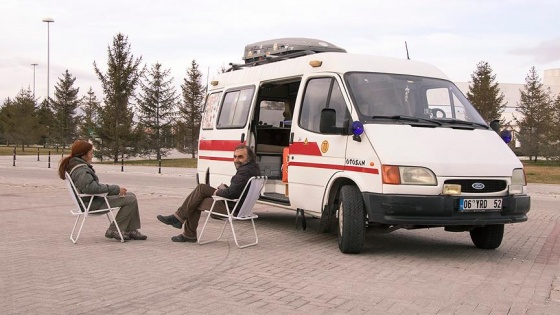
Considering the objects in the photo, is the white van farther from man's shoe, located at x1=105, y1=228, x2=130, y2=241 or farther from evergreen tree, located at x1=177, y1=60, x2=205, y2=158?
evergreen tree, located at x1=177, y1=60, x2=205, y2=158

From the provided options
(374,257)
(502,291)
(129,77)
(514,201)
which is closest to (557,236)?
(514,201)

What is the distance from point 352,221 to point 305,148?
171cm

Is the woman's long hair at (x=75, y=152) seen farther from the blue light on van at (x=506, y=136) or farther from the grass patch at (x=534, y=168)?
the grass patch at (x=534, y=168)

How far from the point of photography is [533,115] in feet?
167

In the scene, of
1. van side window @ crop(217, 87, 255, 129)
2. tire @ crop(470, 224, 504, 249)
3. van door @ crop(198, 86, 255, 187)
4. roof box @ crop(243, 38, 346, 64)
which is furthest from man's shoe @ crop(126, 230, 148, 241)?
tire @ crop(470, 224, 504, 249)

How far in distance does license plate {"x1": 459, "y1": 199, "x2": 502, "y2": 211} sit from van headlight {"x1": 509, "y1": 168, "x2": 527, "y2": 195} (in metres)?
0.29

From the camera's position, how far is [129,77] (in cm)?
4031

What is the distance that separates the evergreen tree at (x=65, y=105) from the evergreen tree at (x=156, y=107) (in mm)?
20280

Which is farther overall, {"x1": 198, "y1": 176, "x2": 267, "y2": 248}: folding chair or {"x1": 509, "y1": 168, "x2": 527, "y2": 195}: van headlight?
{"x1": 198, "y1": 176, "x2": 267, "y2": 248}: folding chair

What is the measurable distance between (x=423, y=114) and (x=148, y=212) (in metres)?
6.17

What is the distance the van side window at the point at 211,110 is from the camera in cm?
1240

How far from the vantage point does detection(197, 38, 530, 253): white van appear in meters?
7.42

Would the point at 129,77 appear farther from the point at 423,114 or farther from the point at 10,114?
the point at 423,114

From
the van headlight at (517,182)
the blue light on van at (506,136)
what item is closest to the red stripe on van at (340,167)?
the van headlight at (517,182)
